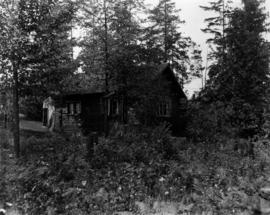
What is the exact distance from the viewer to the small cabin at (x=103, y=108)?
71.7 feet

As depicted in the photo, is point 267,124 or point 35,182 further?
point 267,124

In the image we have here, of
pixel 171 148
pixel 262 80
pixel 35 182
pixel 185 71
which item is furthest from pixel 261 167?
pixel 185 71

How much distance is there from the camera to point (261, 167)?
1017 centimetres

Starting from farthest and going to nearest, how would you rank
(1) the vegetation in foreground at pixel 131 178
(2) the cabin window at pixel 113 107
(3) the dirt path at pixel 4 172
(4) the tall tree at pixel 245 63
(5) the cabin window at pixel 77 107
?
(5) the cabin window at pixel 77 107, (4) the tall tree at pixel 245 63, (2) the cabin window at pixel 113 107, (3) the dirt path at pixel 4 172, (1) the vegetation in foreground at pixel 131 178

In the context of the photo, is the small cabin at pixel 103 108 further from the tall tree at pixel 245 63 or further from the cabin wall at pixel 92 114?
the tall tree at pixel 245 63

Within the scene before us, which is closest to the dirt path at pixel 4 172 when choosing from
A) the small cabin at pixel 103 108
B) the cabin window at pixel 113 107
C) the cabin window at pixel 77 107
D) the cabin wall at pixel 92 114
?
the small cabin at pixel 103 108

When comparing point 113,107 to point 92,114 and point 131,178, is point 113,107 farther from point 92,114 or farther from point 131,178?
point 131,178

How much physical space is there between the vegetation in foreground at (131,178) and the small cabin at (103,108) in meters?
6.75

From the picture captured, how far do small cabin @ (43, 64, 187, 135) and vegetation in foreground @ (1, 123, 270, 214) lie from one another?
675 cm

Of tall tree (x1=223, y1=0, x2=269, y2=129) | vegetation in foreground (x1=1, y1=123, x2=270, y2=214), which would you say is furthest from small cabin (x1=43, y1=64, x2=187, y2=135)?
vegetation in foreground (x1=1, y1=123, x2=270, y2=214)

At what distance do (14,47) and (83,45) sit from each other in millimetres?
8326

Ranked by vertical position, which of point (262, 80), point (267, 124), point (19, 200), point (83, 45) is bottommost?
point (19, 200)

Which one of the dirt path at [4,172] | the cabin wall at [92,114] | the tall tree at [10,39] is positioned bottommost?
the dirt path at [4,172]

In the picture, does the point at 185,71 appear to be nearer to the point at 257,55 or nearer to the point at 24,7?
the point at 257,55
